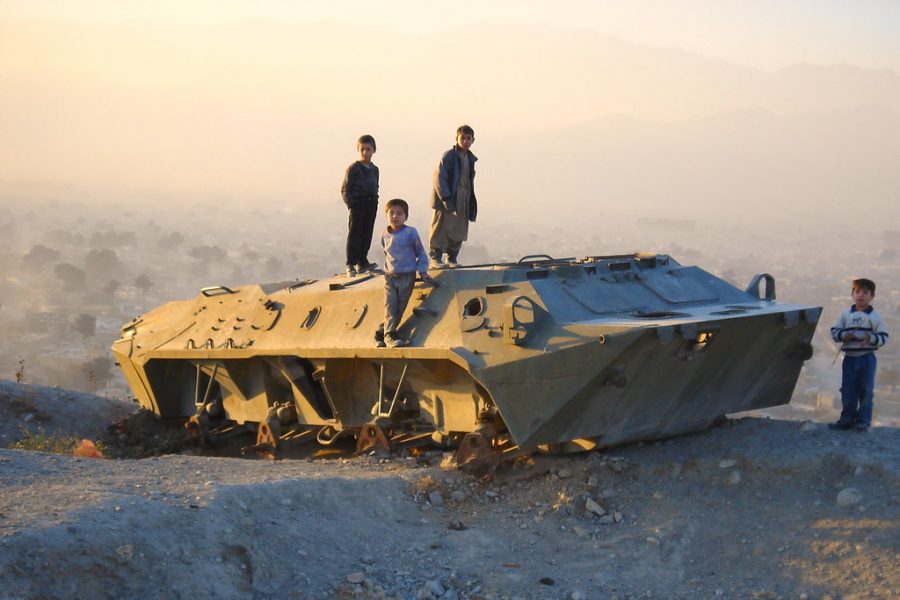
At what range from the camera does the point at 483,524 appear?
8.10m

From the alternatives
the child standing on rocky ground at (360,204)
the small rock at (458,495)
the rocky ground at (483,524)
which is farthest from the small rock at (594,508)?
the child standing on rocky ground at (360,204)

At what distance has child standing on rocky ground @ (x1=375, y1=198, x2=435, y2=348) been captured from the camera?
946 cm

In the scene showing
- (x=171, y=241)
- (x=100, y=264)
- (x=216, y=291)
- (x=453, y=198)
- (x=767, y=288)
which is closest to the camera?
(x=767, y=288)

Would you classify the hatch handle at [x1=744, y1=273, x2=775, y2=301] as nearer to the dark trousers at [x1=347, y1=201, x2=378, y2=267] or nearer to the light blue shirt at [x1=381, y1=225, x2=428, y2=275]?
the light blue shirt at [x1=381, y1=225, x2=428, y2=275]

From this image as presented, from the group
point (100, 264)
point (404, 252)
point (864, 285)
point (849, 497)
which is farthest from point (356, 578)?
point (100, 264)

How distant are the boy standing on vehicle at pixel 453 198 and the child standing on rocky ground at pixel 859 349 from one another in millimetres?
3764

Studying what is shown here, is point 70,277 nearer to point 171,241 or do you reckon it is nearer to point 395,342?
point 171,241

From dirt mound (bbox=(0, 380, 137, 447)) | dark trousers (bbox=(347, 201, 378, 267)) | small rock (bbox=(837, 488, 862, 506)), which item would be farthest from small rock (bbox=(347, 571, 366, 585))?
dirt mound (bbox=(0, 380, 137, 447))

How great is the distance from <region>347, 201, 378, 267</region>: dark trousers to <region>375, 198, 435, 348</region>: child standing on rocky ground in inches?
Result: 86.0

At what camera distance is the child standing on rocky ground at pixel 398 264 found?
9.46 m

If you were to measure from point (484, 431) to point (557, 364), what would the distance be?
1.01m

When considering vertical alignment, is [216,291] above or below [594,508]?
above

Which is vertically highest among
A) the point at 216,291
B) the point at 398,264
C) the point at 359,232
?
the point at 359,232

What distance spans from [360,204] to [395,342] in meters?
2.72
